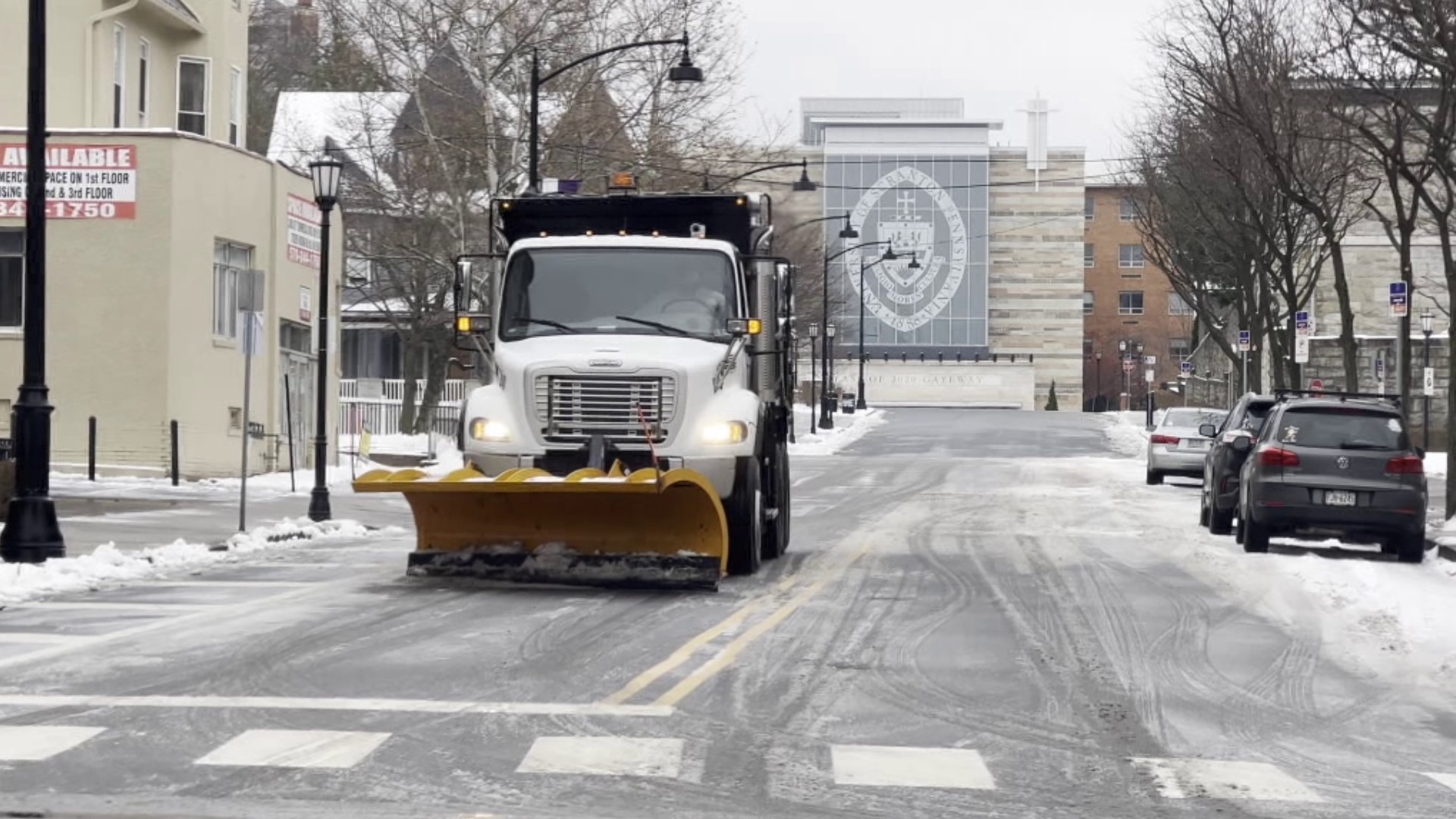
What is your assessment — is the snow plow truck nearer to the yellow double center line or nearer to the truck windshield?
the truck windshield

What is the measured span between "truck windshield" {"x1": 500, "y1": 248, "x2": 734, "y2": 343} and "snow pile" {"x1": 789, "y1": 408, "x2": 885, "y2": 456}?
4049 centimetres

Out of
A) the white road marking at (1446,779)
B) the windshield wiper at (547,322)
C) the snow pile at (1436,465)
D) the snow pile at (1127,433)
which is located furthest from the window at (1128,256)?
the white road marking at (1446,779)

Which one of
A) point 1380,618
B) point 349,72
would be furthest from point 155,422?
point 1380,618

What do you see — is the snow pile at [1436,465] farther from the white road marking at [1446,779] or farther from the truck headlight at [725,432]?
the white road marking at [1446,779]

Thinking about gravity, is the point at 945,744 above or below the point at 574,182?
below

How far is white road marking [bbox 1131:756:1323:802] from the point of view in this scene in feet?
28.7

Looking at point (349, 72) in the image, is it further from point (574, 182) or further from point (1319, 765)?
point (1319, 765)

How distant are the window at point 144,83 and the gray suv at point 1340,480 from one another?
24.3 meters

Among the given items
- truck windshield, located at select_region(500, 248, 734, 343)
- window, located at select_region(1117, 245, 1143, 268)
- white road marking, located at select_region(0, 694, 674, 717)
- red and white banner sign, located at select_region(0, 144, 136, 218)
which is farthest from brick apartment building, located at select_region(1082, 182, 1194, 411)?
white road marking, located at select_region(0, 694, 674, 717)

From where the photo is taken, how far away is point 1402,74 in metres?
33.1

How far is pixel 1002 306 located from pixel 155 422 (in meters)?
106

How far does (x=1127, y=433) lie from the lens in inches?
2874

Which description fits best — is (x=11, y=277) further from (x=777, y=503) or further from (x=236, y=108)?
(x=777, y=503)

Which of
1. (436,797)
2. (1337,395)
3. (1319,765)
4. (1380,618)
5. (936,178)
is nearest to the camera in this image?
(436,797)
